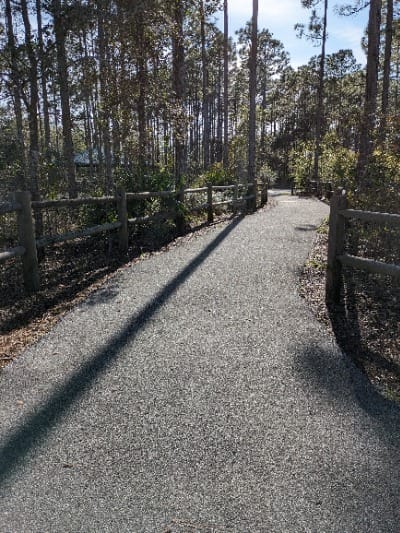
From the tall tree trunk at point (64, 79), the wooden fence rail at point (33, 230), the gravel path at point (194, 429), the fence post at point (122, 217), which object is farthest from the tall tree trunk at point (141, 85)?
the gravel path at point (194, 429)

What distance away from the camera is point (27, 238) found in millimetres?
5160

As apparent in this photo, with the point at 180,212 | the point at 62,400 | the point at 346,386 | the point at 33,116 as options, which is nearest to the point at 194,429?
the point at 62,400

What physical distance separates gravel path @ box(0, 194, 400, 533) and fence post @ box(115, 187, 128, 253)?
9.87 ft

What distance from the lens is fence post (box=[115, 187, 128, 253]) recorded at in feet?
24.5

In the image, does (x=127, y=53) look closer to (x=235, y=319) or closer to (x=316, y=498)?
(x=235, y=319)

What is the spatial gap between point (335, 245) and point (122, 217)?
13.9 feet

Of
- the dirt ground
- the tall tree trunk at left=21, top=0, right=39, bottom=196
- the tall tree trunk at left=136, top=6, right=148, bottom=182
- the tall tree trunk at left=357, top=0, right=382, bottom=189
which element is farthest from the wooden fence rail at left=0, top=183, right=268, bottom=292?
the tall tree trunk at left=357, top=0, right=382, bottom=189

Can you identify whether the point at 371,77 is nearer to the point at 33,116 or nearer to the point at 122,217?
the point at 122,217

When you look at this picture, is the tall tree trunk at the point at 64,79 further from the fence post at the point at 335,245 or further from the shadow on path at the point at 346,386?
the shadow on path at the point at 346,386

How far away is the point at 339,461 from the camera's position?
232 cm

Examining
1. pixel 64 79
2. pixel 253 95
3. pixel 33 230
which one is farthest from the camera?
pixel 253 95

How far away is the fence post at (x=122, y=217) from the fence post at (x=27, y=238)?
2.42 meters

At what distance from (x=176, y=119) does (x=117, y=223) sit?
16.8 ft

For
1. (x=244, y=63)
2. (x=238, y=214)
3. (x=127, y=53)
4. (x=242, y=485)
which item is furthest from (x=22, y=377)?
(x=244, y=63)
